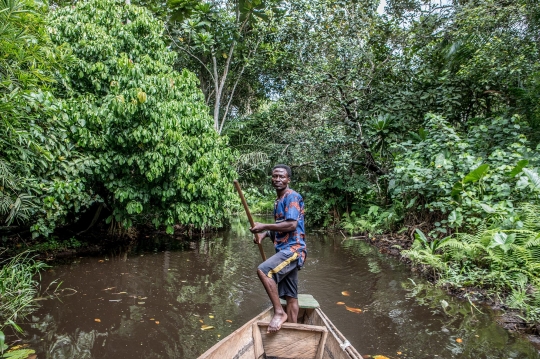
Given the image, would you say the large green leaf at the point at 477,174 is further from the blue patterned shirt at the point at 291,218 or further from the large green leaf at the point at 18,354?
the large green leaf at the point at 18,354

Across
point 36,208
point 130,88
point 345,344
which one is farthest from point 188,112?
point 345,344

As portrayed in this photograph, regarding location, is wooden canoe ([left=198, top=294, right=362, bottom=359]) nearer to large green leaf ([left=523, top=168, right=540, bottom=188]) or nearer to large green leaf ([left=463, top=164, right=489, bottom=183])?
large green leaf ([left=463, top=164, right=489, bottom=183])

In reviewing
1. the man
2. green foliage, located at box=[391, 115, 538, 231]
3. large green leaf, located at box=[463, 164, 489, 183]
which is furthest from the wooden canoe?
large green leaf, located at box=[463, 164, 489, 183]

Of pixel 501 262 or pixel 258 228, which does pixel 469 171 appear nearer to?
pixel 501 262

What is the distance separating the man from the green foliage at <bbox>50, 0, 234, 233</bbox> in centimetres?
410

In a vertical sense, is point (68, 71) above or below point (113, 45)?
below

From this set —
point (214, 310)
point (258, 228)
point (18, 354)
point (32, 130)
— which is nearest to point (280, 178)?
point (258, 228)

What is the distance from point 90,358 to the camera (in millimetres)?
3365

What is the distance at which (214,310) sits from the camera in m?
4.71

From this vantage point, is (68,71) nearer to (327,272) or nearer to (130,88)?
(130,88)

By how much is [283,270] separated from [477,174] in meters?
4.41

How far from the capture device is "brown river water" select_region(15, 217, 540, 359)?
3607 millimetres

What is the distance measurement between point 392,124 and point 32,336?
9.19 meters

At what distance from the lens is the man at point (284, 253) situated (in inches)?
128
